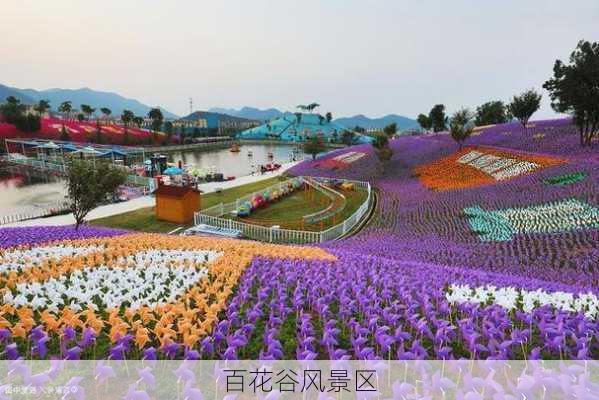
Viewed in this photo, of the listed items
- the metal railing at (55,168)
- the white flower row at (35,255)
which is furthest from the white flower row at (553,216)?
the metal railing at (55,168)

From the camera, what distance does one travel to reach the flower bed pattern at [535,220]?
65.4 feet

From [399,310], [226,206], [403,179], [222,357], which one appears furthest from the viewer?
[403,179]

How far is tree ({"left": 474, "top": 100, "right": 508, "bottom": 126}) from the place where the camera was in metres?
91.6

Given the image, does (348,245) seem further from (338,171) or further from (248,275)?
(338,171)

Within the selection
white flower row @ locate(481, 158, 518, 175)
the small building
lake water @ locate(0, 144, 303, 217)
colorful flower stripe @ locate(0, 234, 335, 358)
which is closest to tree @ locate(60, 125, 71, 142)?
lake water @ locate(0, 144, 303, 217)

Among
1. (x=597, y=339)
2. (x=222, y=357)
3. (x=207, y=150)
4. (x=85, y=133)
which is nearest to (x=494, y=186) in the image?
(x=597, y=339)

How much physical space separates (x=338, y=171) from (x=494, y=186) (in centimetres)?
2708

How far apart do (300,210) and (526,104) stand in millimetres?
39032

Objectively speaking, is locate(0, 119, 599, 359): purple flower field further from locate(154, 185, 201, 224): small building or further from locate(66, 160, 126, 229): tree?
locate(154, 185, 201, 224): small building

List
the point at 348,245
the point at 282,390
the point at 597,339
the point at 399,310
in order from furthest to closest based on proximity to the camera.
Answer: the point at 348,245
the point at 399,310
the point at 597,339
the point at 282,390

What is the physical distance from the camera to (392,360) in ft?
22.1

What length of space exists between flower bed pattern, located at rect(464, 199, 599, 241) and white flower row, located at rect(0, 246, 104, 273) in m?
18.3

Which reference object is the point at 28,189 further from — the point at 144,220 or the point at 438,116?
the point at 438,116

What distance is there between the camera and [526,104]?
5478 cm
